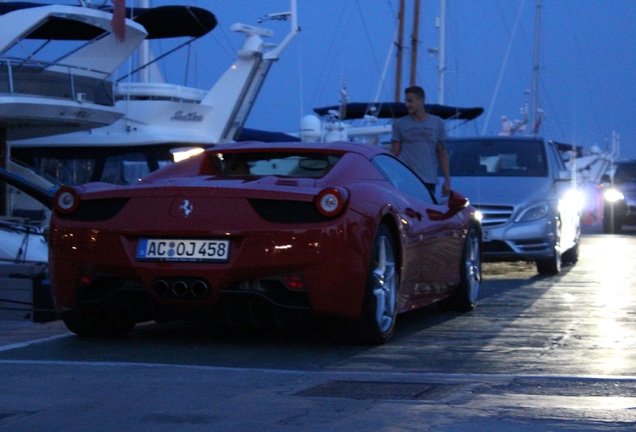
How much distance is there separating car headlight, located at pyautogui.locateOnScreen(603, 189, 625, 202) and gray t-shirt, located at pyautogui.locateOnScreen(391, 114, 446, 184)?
1598cm

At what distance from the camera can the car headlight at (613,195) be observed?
26641 mm

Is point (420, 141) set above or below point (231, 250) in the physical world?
above

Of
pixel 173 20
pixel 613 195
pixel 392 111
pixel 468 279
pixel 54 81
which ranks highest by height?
pixel 173 20

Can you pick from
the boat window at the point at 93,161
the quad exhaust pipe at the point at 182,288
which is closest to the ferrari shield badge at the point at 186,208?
the quad exhaust pipe at the point at 182,288

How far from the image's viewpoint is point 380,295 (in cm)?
696

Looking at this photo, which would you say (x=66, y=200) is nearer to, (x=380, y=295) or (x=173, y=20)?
(x=380, y=295)

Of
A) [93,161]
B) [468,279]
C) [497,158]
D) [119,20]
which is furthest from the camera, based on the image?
[93,161]

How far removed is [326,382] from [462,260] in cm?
372

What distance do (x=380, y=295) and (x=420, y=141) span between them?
4557mm

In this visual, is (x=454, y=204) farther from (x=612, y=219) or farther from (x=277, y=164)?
(x=612, y=219)

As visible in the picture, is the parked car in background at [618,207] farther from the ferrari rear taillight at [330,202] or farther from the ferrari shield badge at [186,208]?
the ferrari shield badge at [186,208]

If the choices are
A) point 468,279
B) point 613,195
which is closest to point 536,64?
point 613,195

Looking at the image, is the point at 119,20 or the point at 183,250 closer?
the point at 183,250

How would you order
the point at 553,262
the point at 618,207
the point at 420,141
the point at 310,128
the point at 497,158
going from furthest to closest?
1. the point at 310,128
2. the point at 618,207
3. the point at 497,158
4. the point at 553,262
5. the point at 420,141
